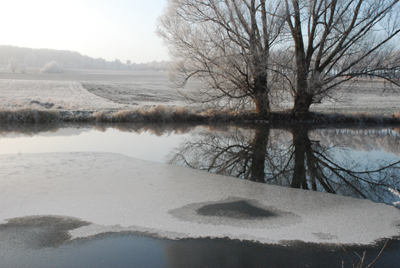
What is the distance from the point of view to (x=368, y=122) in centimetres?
1541

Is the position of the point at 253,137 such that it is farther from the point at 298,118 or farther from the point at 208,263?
the point at 208,263

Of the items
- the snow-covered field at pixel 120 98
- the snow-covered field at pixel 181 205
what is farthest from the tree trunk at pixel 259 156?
the snow-covered field at pixel 120 98

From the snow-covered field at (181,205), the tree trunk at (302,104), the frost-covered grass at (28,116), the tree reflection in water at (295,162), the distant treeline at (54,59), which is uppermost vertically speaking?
the distant treeline at (54,59)

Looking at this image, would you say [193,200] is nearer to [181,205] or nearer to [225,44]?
[181,205]

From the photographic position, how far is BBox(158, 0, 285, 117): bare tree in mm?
13812

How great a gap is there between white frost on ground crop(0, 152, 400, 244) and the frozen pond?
0.02 meters

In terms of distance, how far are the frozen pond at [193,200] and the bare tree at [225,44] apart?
524cm

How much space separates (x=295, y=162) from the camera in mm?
7766

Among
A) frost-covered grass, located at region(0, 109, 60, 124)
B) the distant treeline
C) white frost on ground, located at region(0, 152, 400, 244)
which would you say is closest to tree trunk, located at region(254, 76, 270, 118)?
white frost on ground, located at region(0, 152, 400, 244)

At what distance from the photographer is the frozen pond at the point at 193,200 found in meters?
3.63

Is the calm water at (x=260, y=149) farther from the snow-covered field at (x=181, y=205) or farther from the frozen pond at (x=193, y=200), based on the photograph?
the snow-covered field at (x=181, y=205)

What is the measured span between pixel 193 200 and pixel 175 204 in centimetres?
33

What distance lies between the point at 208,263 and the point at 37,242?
78.9 inches

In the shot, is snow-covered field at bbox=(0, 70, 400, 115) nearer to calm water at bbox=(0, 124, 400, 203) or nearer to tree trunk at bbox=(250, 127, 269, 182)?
calm water at bbox=(0, 124, 400, 203)
